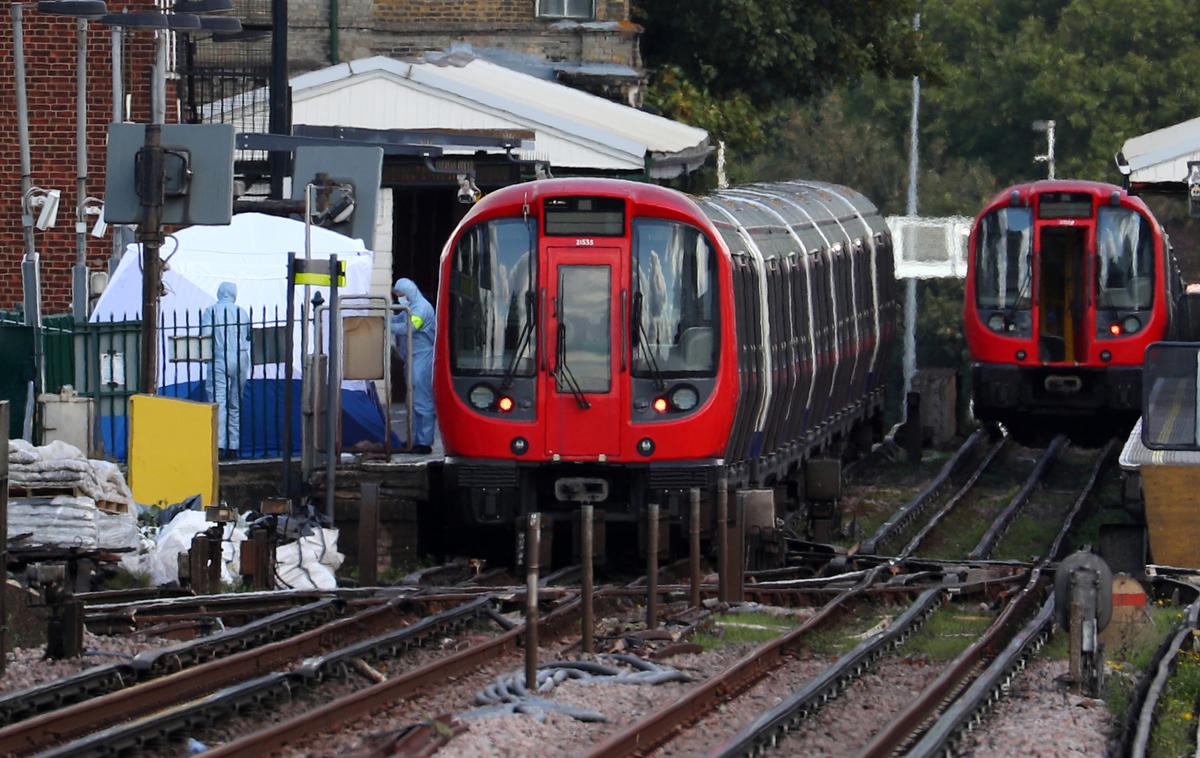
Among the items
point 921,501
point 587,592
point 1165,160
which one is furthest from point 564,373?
point 1165,160

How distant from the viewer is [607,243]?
16484mm

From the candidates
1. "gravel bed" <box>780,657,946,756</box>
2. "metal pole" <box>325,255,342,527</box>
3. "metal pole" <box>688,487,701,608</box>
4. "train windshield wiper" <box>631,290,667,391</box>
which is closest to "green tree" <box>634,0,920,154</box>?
"metal pole" <box>325,255,342,527</box>

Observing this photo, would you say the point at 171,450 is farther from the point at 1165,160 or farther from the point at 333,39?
the point at 333,39

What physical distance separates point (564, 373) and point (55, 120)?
13.9 meters

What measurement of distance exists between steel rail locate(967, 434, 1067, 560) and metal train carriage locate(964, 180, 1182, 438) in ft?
1.76

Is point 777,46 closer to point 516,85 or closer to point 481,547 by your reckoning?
point 516,85

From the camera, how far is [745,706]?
1120 cm

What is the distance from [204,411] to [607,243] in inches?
123

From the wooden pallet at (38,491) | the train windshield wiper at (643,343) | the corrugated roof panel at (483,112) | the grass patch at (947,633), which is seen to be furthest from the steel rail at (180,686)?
the corrugated roof panel at (483,112)

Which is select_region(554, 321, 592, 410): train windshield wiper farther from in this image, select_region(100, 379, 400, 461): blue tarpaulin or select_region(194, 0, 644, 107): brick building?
select_region(194, 0, 644, 107): brick building

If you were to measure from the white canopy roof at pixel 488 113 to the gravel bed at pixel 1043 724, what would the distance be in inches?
633

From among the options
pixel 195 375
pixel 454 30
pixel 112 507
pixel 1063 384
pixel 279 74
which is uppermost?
pixel 454 30

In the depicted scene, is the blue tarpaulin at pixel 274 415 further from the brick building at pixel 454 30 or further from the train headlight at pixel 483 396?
the brick building at pixel 454 30

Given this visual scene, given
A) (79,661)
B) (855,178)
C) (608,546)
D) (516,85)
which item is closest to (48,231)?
(516,85)
